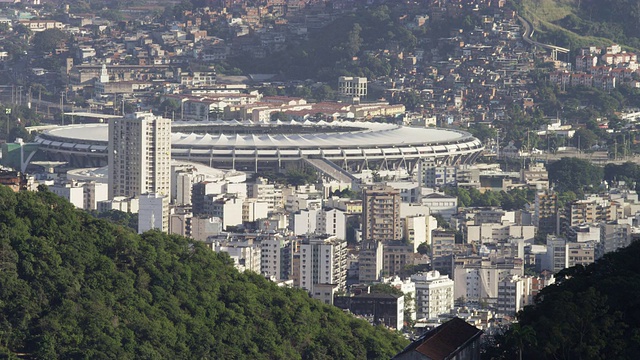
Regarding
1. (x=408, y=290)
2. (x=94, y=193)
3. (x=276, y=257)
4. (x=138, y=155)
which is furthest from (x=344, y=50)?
(x=408, y=290)

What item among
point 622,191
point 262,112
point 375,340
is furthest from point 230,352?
point 262,112

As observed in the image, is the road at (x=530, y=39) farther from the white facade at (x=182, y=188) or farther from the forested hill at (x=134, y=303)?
the forested hill at (x=134, y=303)

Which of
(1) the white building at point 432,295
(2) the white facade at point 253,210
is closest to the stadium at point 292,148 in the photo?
(2) the white facade at point 253,210

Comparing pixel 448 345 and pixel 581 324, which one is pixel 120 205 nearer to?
pixel 581 324

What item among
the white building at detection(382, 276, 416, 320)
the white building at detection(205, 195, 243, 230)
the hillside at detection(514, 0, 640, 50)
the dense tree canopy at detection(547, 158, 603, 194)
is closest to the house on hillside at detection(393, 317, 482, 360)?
the white building at detection(382, 276, 416, 320)

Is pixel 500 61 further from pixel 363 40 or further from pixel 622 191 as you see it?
pixel 622 191
